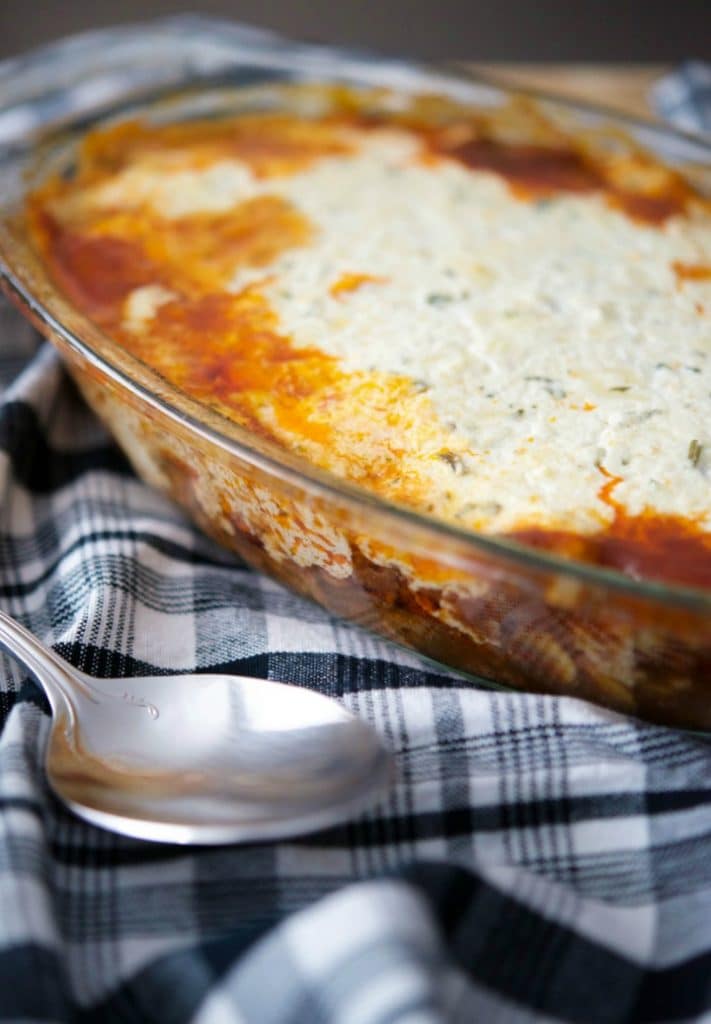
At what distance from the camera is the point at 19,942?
85 centimetres

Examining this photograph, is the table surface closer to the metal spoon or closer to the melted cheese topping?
the melted cheese topping

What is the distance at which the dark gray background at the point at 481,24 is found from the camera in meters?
3.37

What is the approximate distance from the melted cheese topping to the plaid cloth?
Answer: 0.19 meters

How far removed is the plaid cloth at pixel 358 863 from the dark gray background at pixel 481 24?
2518 millimetres

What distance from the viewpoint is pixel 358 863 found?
99cm

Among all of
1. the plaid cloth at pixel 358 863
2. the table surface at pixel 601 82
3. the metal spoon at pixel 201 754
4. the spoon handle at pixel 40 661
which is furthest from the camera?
the table surface at pixel 601 82

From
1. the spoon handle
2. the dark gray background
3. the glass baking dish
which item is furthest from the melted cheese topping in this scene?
the dark gray background

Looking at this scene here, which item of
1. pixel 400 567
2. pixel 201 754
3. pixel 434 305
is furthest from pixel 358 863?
pixel 434 305

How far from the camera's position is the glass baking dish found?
36.3 inches

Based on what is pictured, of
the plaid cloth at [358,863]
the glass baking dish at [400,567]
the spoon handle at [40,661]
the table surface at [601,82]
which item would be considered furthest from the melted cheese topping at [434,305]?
the table surface at [601,82]

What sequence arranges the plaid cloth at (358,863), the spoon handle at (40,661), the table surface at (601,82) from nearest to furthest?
the plaid cloth at (358,863) → the spoon handle at (40,661) → the table surface at (601,82)

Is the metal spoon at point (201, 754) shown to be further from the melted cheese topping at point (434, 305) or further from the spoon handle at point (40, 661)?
the melted cheese topping at point (434, 305)

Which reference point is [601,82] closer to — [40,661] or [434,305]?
[434,305]

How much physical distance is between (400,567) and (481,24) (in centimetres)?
292
